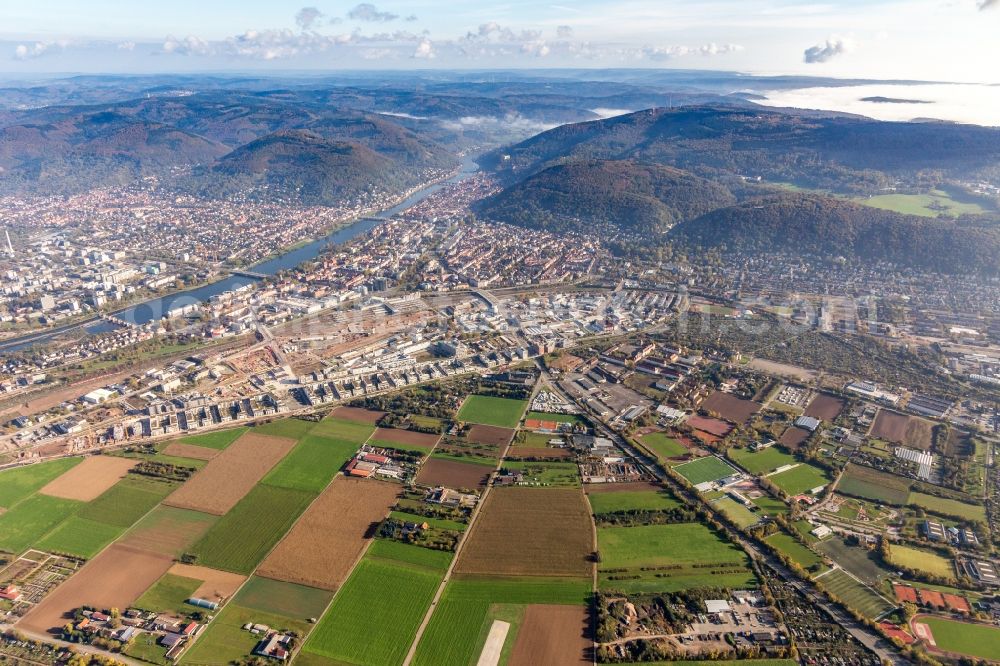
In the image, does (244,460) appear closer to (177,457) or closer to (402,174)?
(177,457)

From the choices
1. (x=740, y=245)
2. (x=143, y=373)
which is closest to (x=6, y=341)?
(x=143, y=373)

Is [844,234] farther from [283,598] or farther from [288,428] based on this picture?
[283,598]

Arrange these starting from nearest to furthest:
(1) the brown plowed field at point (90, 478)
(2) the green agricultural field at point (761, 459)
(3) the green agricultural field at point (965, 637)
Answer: (3) the green agricultural field at point (965, 637) → (1) the brown plowed field at point (90, 478) → (2) the green agricultural field at point (761, 459)

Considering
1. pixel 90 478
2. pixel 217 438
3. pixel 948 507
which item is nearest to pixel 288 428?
pixel 217 438

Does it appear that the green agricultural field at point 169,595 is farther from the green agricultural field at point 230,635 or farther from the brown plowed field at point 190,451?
the brown plowed field at point 190,451


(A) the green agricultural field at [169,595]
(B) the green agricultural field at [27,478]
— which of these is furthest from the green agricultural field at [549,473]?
(B) the green agricultural field at [27,478]

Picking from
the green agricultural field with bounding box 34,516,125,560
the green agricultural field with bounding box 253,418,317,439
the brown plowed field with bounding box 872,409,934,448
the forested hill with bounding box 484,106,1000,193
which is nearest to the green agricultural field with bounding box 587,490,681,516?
the brown plowed field with bounding box 872,409,934,448
